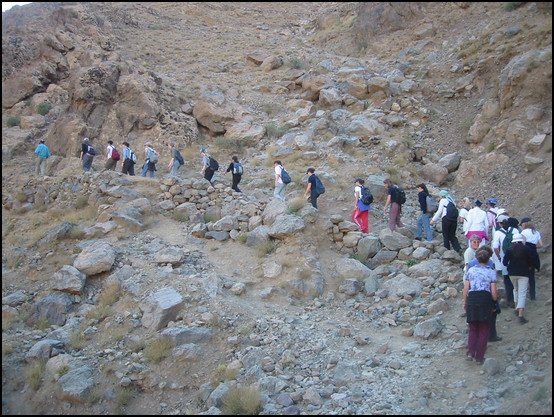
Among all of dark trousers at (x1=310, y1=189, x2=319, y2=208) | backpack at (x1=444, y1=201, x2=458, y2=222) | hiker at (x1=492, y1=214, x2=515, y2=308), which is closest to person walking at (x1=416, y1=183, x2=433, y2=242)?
backpack at (x1=444, y1=201, x2=458, y2=222)

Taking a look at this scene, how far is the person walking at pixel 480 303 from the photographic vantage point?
563 centimetres

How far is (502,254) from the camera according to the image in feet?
24.2

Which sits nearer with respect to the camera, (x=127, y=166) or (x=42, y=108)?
(x=127, y=166)

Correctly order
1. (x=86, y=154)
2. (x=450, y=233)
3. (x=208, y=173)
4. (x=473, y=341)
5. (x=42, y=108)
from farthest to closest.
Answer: (x=42, y=108)
(x=86, y=154)
(x=208, y=173)
(x=450, y=233)
(x=473, y=341)

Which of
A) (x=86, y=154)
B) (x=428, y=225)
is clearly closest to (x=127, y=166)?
(x=86, y=154)

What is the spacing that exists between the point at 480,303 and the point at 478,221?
2901mm

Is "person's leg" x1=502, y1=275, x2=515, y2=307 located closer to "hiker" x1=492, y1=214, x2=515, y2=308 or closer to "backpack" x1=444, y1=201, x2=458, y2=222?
"hiker" x1=492, y1=214, x2=515, y2=308

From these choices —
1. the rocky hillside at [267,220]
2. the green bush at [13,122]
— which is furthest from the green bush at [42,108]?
the green bush at [13,122]

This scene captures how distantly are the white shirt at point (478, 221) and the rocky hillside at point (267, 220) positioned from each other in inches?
35.4

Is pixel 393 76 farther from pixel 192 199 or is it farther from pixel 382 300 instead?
pixel 382 300

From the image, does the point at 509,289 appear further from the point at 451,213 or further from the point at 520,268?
the point at 451,213

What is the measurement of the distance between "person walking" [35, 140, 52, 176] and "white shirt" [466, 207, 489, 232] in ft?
44.4

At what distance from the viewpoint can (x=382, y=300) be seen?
8242mm

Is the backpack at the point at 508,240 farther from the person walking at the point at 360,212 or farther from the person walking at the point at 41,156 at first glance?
the person walking at the point at 41,156
